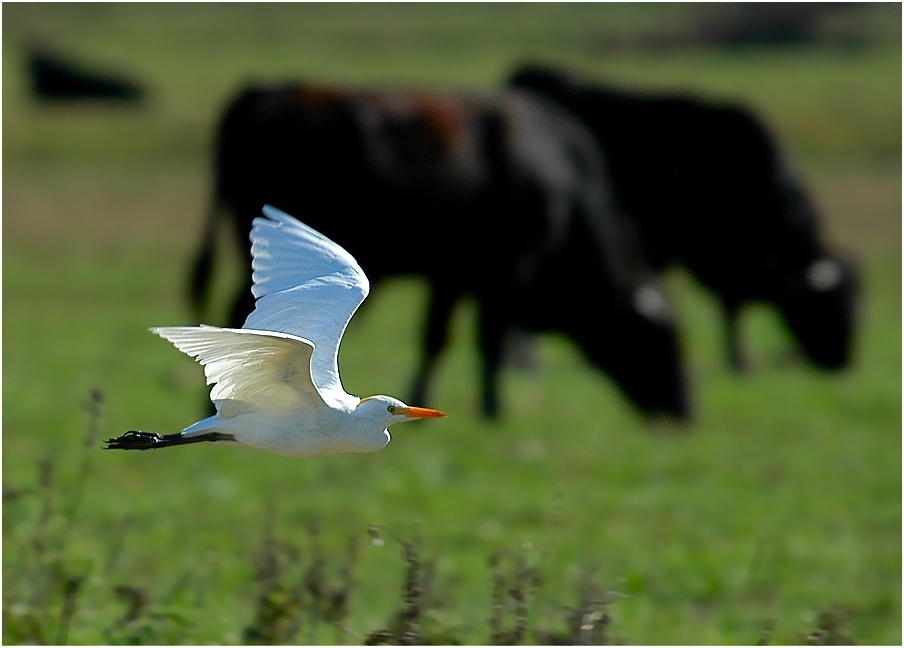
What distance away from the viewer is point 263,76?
32.7 m

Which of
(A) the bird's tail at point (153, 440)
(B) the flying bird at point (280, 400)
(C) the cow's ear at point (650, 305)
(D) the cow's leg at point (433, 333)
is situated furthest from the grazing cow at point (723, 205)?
(A) the bird's tail at point (153, 440)

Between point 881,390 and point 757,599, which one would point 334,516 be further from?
point 881,390

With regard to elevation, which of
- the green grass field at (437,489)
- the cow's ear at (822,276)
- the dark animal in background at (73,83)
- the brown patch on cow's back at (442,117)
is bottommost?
the green grass field at (437,489)

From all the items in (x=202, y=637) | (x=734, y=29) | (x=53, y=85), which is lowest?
(x=202, y=637)

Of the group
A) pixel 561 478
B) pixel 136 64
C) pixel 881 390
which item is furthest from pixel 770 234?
pixel 136 64

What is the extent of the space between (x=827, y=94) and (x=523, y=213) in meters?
24.2

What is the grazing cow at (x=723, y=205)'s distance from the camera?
1248 centimetres

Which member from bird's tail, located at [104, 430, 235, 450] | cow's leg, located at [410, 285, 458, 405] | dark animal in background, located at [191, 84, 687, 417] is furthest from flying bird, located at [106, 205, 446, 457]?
cow's leg, located at [410, 285, 458, 405]

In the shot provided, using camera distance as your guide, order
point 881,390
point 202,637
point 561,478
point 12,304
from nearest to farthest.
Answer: point 202,637
point 561,478
point 881,390
point 12,304

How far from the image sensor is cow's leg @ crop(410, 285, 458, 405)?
33.0ft

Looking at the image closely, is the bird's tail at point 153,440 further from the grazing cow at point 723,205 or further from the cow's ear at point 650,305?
the grazing cow at point 723,205

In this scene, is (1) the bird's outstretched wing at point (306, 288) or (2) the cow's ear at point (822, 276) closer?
(1) the bird's outstretched wing at point (306, 288)

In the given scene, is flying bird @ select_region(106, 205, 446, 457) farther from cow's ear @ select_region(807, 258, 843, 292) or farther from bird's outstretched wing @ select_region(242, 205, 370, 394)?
cow's ear @ select_region(807, 258, 843, 292)

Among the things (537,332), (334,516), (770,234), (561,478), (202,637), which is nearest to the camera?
(202,637)
